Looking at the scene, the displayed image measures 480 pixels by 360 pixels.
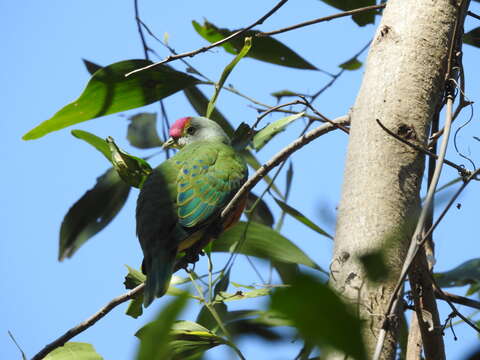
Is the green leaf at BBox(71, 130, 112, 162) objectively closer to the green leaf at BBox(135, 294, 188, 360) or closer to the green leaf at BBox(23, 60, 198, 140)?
the green leaf at BBox(23, 60, 198, 140)

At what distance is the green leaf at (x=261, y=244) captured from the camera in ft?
9.25

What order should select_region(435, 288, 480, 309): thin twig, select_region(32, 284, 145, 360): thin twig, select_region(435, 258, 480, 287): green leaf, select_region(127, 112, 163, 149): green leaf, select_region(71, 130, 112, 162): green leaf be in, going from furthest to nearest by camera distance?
select_region(127, 112, 163, 149): green leaf < select_region(71, 130, 112, 162): green leaf < select_region(435, 258, 480, 287): green leaf < select_region(32, 284, 145, 360): thin twig < select_region(435, 288, 480, 309): thin twig

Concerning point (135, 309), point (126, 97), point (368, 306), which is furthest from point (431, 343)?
point (126, 97)

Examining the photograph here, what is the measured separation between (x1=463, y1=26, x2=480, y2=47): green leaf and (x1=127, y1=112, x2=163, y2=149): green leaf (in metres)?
2.03

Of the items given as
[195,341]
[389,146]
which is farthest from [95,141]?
[389,146]

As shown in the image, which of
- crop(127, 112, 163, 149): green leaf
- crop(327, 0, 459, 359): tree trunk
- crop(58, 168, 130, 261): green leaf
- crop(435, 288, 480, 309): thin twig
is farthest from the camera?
crop(127, 112, 163, 149): green leaf

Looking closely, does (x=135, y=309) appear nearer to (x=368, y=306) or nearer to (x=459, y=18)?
(x=368, y=306)

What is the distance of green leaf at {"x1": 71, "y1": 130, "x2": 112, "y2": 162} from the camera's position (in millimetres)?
3167

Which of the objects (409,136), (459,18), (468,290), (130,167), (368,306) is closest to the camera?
(368,306)

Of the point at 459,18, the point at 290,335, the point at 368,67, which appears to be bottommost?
the point at 290,335

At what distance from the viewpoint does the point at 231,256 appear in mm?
2900

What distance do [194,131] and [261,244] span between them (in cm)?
203

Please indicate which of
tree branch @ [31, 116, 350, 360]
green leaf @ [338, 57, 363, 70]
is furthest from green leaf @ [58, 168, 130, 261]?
green leaf @ [338, 57, 363, 70]

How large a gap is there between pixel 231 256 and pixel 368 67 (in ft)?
3.94
